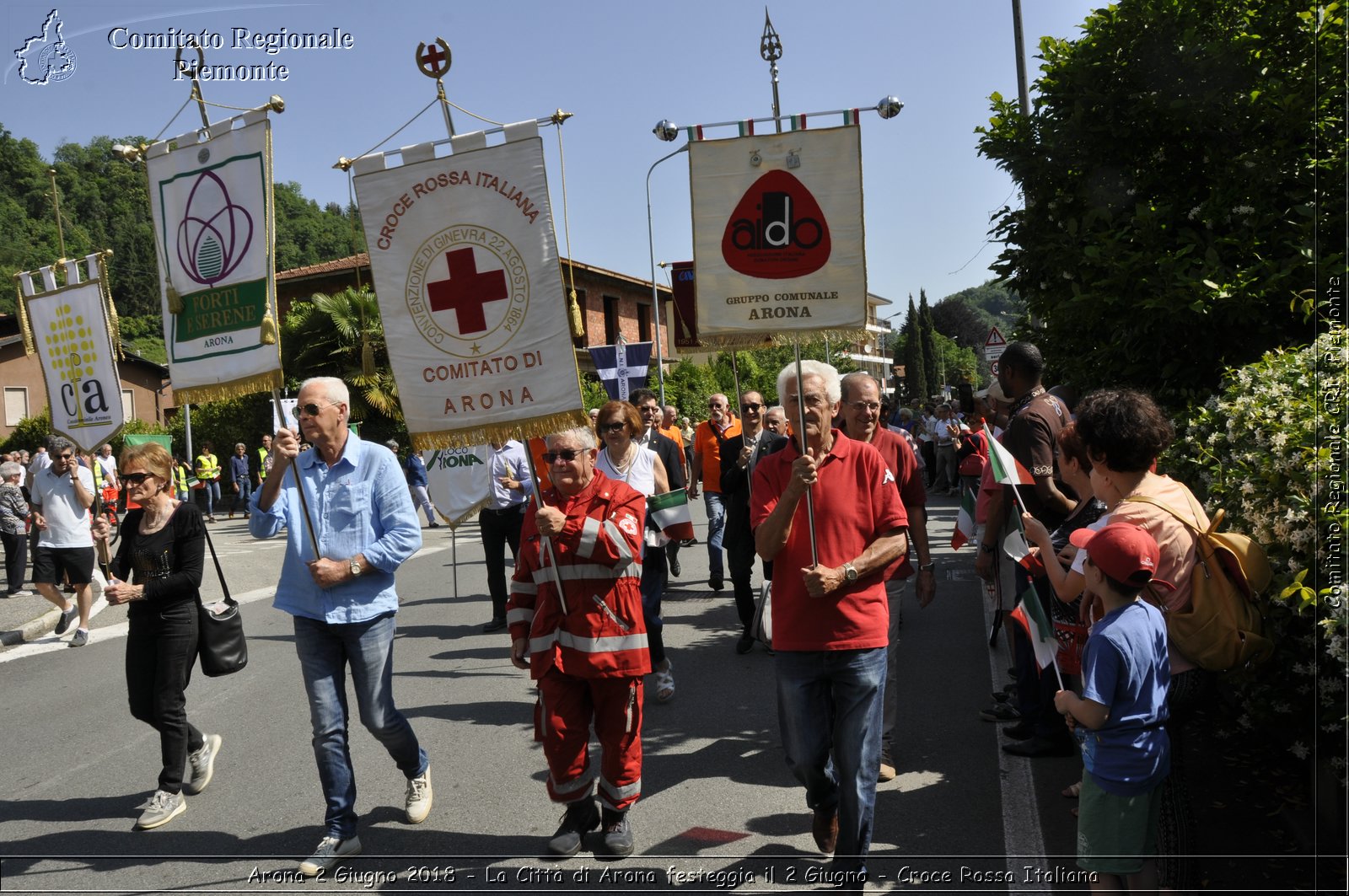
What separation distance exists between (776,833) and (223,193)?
4037 mm

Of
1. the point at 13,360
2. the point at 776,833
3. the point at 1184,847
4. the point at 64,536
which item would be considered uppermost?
the point at 13,360

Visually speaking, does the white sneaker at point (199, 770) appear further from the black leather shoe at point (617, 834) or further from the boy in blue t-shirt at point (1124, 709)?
the boy in blue t-shirt at point (1124, 709)

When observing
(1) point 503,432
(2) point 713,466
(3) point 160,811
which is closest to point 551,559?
(1) point 503,432

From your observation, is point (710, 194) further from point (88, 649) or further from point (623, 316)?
point (623, 316)

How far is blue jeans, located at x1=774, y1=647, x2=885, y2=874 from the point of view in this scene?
3.85 m

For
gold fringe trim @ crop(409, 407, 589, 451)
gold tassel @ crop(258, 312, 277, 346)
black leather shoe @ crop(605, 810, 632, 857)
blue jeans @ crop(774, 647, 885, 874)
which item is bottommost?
black leather shoe @ crop(605, 810, 632, 857)

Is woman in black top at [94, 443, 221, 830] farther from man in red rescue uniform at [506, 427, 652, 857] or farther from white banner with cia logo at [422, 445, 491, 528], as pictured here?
white banner with cia logo at [422, 445, 491, 528]

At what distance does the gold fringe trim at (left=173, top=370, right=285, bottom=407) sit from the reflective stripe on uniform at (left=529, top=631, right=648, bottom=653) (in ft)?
5.95

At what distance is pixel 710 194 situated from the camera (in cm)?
451

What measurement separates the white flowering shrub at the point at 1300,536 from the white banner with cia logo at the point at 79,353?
6454 millimetres

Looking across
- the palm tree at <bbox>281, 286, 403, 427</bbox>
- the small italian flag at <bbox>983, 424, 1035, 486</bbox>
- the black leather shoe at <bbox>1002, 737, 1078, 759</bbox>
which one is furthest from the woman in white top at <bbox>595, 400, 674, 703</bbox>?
the palm tree at <bbox>281, 286, 403, 427</bbox>

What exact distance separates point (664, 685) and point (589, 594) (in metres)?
2.44

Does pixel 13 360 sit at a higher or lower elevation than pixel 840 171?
higher

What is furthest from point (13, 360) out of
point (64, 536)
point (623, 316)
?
point (64, 536)
